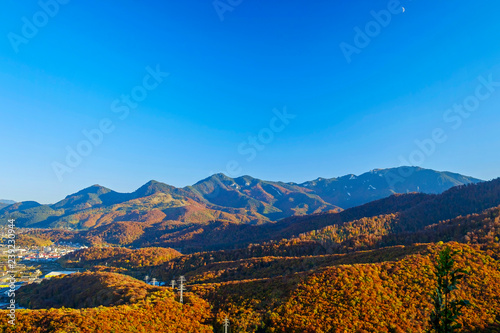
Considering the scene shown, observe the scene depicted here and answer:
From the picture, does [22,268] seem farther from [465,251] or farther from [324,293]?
[465,251]

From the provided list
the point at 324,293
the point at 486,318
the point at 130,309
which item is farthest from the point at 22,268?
the point at 486,318

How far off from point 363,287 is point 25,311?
66122 millimetres

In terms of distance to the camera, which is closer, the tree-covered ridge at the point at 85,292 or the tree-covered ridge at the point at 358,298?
the tree-covered ridge at the point at 358,298

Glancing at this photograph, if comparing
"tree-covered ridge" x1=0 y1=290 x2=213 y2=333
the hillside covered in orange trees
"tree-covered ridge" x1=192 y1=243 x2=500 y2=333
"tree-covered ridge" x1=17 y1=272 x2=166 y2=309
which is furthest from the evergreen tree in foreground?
"tree-covered ridge" x1=17 y1=272 x2=166 y2=309

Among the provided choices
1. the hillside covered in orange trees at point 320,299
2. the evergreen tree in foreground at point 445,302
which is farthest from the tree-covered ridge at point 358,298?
the evergreen tree in foreground at point 445,302

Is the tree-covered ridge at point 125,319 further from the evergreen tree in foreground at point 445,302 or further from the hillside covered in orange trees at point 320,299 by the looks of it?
the evergreen tree in foreground at point 445,302

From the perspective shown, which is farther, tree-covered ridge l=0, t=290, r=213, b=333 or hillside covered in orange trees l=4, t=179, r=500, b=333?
hillside covered in orange trees l=4, t=179, r=500, b=333

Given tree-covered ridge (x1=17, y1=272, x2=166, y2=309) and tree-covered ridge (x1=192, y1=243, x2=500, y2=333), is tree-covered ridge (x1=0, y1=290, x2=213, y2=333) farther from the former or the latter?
tree-covered ridge (x1=17, y1=272, x2=166, y2=309)

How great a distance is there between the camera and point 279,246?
15600cm

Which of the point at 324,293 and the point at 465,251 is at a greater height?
the point at 465,251

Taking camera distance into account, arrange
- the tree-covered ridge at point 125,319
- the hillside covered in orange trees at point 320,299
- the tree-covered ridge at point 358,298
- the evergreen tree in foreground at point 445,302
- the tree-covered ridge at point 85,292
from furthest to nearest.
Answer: the tree-covered ridge at point 85,292 < the tree-covered ridge at point 358,298 < the hillside covered in orange trees at point 320,299 < the tree-covered ridge at point 125,319 < the evergreen tree in foreground at point 445,302

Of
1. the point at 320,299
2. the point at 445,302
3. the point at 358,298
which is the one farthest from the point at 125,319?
the point at 445,302

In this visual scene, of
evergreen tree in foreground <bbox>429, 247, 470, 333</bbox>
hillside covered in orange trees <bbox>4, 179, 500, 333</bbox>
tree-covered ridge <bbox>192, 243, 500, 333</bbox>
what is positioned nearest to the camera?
evergreen tree in foreground <bbox>429, 247, 470, 333</bbox>

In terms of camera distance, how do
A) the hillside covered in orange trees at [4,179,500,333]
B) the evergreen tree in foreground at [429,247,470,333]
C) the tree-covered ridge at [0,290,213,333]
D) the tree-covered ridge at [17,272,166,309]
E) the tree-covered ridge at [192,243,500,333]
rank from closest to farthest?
the evergreen tree in foreground at [429,247,470,333] → the tree-covered ridge at [0,290,213,333] → the hillside covered in orange trees at [4,179,500,333] → the tree-covered ridge at [192,243,500,333] → the tree-covered ridge at [17,272,166,309]
